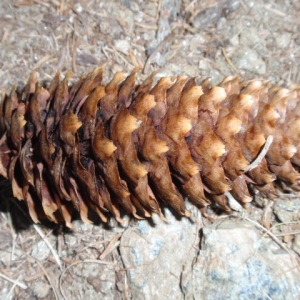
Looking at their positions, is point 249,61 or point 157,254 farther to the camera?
point 249,61

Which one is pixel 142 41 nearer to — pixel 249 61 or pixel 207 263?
pixel 249 61

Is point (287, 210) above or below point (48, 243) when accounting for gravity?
above

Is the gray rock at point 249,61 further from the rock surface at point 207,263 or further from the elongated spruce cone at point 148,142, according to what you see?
the rock surface at point 207,263

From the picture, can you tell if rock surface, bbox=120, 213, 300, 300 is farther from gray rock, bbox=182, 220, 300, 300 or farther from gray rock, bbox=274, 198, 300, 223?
gray rock, bbox=274, 198, 300, 223

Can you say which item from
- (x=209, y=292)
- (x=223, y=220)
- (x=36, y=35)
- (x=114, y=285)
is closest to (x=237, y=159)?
(x=223, y=220)

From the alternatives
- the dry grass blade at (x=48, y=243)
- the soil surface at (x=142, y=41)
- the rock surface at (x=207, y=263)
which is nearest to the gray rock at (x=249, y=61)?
the soil surface at (x=142, y=41)

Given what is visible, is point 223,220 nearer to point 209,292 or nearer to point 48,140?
point 209,292

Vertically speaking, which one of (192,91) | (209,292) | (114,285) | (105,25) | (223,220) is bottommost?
(114,285)

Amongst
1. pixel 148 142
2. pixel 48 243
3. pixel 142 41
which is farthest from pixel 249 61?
pixel 48 243

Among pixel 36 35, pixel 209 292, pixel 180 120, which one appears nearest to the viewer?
pixel 180 120
